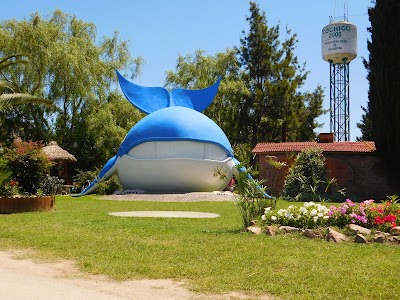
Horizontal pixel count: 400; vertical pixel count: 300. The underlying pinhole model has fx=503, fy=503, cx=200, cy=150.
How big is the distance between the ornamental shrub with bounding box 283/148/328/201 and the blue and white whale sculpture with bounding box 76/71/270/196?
9.22 ft

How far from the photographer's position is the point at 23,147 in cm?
1541

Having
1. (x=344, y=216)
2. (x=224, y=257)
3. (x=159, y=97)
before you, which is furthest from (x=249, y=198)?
(x=159, y=97)

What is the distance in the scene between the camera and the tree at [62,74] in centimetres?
3031

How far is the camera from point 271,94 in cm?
3834

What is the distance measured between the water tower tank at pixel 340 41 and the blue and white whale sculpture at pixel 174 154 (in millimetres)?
17010

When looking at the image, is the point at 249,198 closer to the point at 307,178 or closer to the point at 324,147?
the point at 307,178

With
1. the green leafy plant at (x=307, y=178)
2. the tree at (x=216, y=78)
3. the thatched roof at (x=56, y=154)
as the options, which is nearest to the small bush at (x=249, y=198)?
the green leafy plant at (x=307, y=178)

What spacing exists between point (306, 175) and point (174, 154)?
627 centimetres

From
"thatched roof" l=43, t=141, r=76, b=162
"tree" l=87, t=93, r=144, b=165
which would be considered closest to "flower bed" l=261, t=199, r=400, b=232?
"thatched roof" l=43, t=141, r=76, b=162

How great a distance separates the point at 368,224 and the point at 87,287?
545cm

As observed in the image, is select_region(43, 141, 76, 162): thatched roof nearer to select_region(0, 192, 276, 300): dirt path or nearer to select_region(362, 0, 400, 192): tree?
select_region(362, 0, 400, 192): tree

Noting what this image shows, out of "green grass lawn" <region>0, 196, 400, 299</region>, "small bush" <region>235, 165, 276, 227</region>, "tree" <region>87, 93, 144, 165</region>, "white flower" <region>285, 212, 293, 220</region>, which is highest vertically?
"tree" <region>87, 93, 144, 165</region>

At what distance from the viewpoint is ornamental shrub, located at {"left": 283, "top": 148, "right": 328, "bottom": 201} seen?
23047 millimetres

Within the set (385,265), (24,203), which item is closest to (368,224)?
(385,265)
